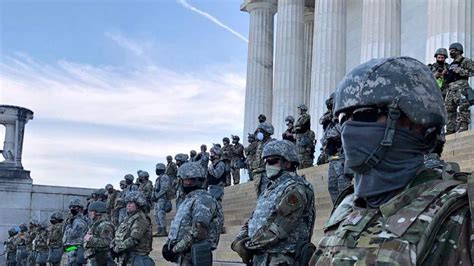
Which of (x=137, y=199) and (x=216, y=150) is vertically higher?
(x=216, y=150)

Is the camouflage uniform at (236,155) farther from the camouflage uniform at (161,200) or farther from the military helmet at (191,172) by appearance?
the military helmet at (191,172)

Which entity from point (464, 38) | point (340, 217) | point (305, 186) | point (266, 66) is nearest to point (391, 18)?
point (464, 38)

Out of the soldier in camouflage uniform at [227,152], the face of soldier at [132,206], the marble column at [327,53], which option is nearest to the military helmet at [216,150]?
the soldier in camouflage uniform at [227,152]

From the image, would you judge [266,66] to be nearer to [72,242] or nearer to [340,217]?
[72,242]

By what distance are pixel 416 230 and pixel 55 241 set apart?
15.7 m

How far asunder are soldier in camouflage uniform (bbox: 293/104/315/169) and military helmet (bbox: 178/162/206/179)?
280 inches

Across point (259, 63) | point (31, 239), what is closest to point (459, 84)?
point (31, 239)

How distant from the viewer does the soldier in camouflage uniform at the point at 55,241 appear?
656 inches

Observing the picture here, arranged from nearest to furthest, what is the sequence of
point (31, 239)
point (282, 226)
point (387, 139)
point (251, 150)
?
1. point (387, 139)
2. point (282, 226)
3. point (251, 150)
4. point (31, 239)

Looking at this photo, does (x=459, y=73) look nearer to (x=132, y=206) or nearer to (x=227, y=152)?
(x=132, y=206)

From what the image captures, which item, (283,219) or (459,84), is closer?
(283,219)

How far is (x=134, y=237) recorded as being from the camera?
8.84 m

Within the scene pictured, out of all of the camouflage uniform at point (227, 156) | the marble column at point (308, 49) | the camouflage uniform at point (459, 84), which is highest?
the marble column at point (308, 49)

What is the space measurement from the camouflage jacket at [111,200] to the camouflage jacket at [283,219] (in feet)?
46.9
